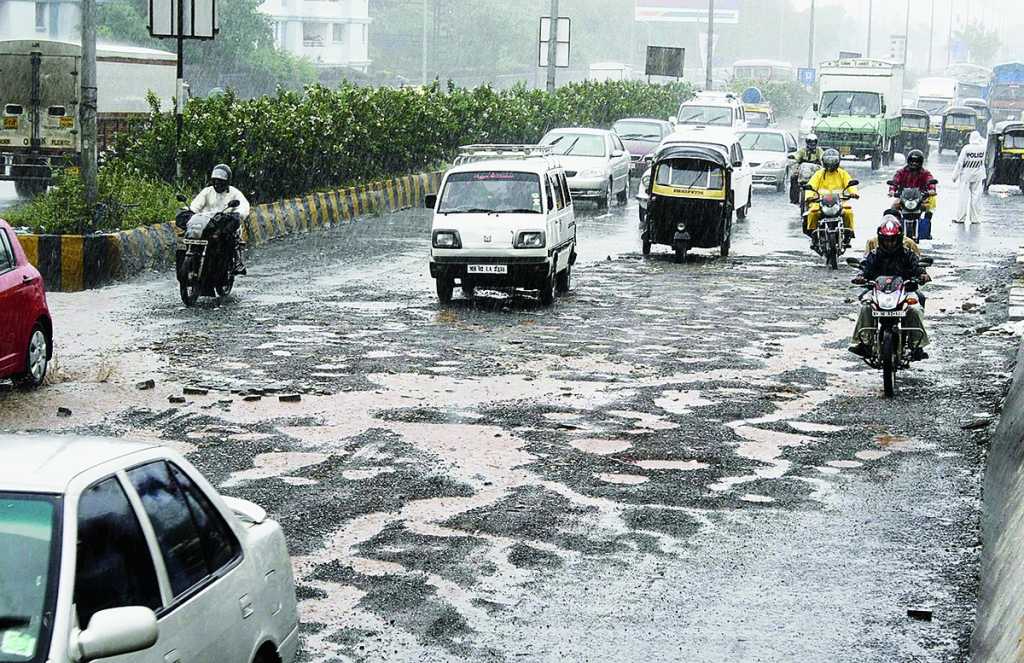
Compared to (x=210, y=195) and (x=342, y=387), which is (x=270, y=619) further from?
(x=210, y=195)

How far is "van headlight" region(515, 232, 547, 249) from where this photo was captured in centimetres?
1955

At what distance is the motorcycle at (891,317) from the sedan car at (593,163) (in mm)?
19721

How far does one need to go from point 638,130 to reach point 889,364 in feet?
102

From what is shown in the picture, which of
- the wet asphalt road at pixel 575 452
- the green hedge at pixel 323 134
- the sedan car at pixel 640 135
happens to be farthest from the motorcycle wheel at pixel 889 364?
the sedan car at pixel 640 135

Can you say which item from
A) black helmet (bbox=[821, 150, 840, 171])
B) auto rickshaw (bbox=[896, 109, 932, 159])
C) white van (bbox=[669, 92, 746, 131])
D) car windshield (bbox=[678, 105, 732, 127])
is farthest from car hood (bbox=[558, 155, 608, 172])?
auto rickshaw (bbox=[896, 109, 932, 159])

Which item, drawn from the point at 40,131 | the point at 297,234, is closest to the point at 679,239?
the point at 297,234

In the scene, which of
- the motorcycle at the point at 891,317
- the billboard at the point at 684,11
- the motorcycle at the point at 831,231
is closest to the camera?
the motorcycle at the point at 891,317

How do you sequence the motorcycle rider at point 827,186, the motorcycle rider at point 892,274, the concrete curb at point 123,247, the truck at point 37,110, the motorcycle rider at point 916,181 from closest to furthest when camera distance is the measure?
1. the motorcycle rider at point 892,274
2. the concrete curb at point 123,247
3. the motorcycle rider at point 916,181
4. the motorcycle rider at point 827,186
5. the truck at point 37,110

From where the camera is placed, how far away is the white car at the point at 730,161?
2725 cm

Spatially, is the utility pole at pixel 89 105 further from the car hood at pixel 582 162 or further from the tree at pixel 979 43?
the tree at pixel 979 43

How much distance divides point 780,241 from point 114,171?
11779 mm

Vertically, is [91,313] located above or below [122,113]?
below

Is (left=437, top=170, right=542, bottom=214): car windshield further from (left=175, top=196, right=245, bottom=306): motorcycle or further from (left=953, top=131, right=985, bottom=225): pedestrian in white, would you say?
(left=953, top=131, right=985, bottom=225): pedestrian in white

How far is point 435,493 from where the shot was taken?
10281mm
